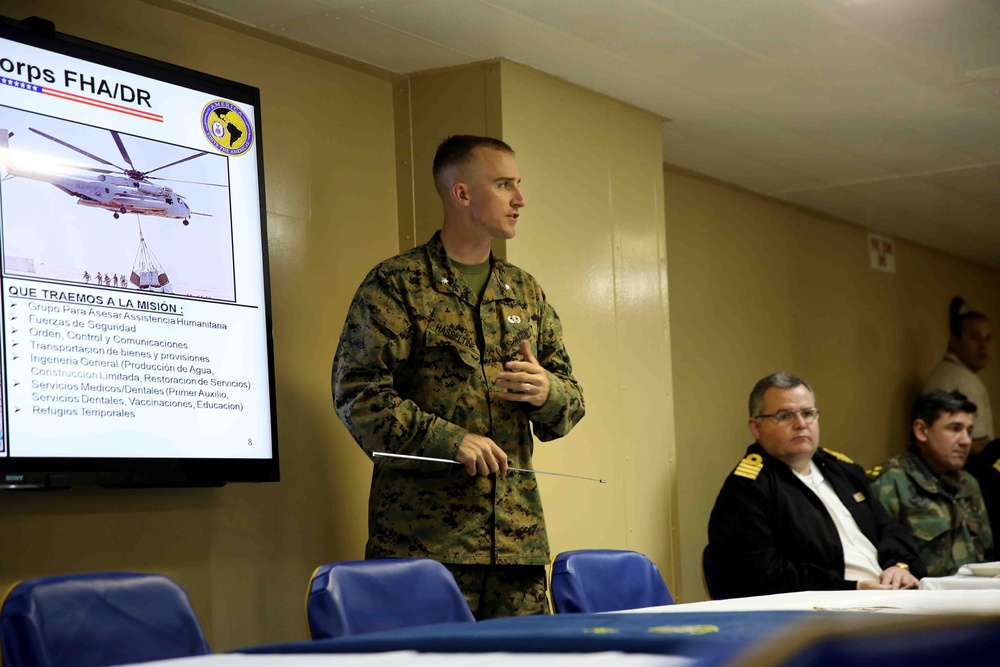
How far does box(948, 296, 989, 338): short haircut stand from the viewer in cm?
838

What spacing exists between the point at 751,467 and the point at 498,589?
48.6 inches

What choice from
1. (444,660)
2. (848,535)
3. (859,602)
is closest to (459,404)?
(859,602)

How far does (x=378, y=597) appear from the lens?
2330 mm

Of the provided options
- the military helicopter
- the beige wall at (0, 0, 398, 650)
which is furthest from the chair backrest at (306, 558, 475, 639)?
the military helicopter

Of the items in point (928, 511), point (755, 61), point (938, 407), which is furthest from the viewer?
point (938, 407)

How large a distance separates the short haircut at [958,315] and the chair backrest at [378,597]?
22.5ft

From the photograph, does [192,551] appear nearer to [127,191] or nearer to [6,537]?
[6,537]

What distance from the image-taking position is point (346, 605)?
225cm

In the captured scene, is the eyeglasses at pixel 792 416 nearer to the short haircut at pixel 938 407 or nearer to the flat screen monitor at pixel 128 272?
the short haircut at pixel 938 407

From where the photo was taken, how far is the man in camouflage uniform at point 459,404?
3.04 meters

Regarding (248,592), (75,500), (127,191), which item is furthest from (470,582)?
(127,191)

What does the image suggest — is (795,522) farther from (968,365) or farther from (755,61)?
(968,365)

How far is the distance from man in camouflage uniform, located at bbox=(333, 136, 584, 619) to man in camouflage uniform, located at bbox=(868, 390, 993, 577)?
1.93 meters

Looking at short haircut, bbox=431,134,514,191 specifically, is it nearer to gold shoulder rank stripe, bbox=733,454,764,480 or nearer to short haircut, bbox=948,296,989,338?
gold shoulder rank stripe, bbox=733,454,764,480
